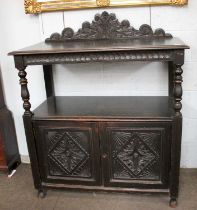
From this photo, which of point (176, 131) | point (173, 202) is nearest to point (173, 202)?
point (173, 202)

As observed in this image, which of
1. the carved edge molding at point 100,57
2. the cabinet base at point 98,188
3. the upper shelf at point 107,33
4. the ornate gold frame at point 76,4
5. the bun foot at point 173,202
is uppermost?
the ornate gold frame at point 76,4

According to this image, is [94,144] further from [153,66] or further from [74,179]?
[153,66]

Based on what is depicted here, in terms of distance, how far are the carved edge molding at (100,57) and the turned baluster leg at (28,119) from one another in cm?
5

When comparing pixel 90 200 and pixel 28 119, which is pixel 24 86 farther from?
pixel 90 200

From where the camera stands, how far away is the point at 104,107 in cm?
213

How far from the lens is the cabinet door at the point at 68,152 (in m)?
1.99

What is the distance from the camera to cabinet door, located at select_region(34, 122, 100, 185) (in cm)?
199

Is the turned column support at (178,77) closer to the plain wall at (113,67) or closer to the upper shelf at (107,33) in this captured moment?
the upper shelf at (107,33)

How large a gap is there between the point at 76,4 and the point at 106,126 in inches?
38.6

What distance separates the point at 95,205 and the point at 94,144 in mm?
490

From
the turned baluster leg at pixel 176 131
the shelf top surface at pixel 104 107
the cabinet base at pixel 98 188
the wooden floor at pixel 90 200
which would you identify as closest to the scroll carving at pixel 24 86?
the shelf top surface at pixel 104 107

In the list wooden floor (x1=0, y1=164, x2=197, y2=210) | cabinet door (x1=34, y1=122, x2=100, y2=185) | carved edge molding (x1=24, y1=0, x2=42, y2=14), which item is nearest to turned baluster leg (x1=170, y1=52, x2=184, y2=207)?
wooden floor (x1=0, y1=164, x2=197, y2=210)

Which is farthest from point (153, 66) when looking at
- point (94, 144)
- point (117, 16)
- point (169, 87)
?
point (94, 144)

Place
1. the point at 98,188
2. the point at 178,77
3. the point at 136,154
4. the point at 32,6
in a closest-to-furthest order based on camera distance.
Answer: the point at 178,77, the point at 136,154, the point at 98,188, the point at 32,6
